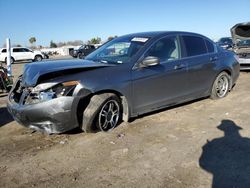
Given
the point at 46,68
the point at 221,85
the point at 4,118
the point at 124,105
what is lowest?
the point at 4,118

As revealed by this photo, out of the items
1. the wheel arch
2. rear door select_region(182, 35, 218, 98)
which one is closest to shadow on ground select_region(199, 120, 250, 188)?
the wheel arch

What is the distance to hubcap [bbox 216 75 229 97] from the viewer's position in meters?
7.90

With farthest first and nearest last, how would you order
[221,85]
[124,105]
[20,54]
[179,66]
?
[20,54], [221,85], [179,66], [124,105]

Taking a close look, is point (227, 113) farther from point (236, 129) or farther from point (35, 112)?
point (35, 112)

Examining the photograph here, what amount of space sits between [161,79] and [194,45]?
1439mm

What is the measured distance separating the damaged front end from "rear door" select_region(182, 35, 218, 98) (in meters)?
2.73

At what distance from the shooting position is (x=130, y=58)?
588 centimetres

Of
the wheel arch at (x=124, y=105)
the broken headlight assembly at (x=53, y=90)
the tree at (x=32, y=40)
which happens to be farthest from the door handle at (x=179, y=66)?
the tree at (x=32, y=40)

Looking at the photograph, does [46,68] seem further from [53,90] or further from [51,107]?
[51,107]

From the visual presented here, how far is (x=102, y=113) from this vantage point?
17.8 ft

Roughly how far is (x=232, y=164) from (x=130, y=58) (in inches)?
100

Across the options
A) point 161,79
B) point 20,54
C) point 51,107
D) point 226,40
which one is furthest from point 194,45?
point 20,54

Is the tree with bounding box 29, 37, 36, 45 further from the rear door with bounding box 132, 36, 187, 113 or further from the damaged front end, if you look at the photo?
the damaged front end

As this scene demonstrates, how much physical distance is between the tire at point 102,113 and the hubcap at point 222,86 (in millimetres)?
3125
